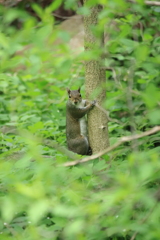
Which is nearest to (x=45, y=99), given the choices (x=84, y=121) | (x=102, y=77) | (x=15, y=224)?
(x=84, y=121)

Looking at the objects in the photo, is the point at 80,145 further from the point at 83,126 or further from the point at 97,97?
the point at 97,97

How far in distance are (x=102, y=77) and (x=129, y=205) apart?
2.11m

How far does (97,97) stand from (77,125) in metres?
0.73

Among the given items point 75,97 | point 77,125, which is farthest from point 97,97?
point 77,125

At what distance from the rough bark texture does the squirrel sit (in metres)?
0.17

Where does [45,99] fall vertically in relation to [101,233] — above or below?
below

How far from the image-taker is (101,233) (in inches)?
89.4

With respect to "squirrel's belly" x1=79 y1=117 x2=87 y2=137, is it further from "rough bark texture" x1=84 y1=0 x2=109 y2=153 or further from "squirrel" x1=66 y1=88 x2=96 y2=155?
"rough bark texture" x1=84 y1=0 x2=109 y2=153

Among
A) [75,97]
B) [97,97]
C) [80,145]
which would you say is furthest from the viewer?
[75,97]

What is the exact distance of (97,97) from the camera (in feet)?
12.9

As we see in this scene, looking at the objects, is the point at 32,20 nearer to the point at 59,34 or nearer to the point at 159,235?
the point at 59,34

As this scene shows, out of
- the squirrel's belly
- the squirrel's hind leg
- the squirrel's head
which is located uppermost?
the squirrel's head

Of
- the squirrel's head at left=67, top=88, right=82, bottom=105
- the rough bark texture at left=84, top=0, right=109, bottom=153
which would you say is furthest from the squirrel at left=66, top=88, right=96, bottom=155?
the rough bark texture at left=84, top=0, right=109, bottom=153

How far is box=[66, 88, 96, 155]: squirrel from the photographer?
4301 millimetres
